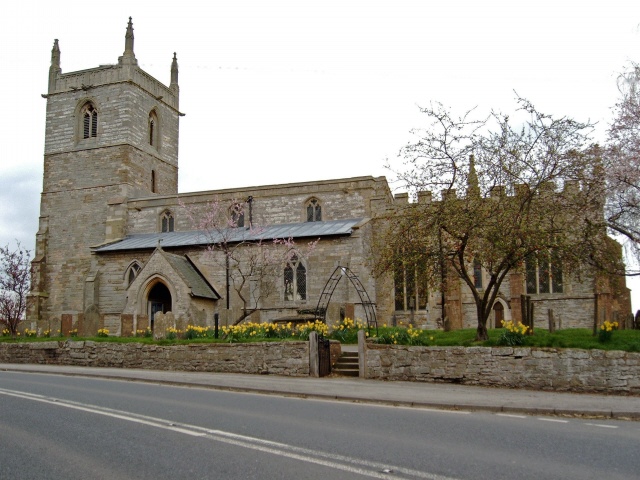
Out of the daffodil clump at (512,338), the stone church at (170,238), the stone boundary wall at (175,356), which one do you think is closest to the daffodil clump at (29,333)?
the stone church at (170,238)

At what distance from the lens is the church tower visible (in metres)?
42.4

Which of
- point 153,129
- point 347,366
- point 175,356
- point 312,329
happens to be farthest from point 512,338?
point 153,129

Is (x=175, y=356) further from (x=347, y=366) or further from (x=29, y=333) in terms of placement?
(x=29, y=333)

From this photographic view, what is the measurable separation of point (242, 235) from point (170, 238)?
523 cm

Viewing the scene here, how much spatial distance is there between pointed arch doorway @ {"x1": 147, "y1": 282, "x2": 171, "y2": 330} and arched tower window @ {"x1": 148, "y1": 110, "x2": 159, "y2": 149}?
16.4 m

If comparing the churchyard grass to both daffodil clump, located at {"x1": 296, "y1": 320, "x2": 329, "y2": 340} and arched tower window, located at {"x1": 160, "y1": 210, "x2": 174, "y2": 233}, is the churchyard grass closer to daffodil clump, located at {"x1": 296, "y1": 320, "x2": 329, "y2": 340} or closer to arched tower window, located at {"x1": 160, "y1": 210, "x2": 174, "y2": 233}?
daffodil clump, located at {"x1": 296, "y1": 320, "x2": 329, "y2": 340}

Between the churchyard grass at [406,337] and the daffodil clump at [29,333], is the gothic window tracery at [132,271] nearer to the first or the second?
the daffodil clump at [29,333]

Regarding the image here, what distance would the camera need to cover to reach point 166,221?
40.7m

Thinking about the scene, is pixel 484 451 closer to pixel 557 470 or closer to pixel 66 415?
pixel 557 470

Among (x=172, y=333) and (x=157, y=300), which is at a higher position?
(x=157, y=300)

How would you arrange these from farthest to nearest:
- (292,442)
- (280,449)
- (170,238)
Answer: (170,238), (292,442), (280,449)

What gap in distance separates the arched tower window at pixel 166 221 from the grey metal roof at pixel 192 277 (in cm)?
620

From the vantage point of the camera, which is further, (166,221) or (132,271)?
(166,221)

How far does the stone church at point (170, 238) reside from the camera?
30.6 meters
